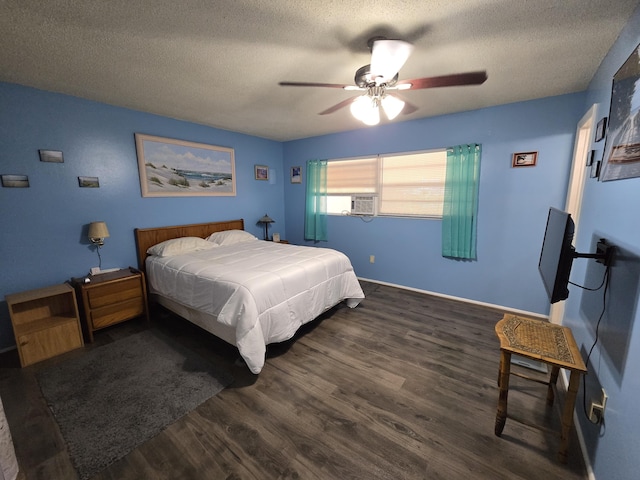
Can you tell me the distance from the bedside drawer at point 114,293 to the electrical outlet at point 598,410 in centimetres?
372

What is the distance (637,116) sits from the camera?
115 centimetres

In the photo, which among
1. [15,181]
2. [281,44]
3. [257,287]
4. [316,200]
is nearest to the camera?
[281,44]

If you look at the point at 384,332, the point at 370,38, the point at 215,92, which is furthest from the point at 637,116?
the point at 215,92

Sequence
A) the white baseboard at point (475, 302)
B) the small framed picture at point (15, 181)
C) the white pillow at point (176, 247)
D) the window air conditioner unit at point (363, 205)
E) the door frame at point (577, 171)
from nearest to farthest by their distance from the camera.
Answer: the small framed picture at point (15, 181)
the door frame at point (577, 171)
the white baseboard at point (475, 302)
the white pillow at point (176, 247)
the window air conditioner unit at point (363, 205)

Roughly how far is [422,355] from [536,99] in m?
2.90

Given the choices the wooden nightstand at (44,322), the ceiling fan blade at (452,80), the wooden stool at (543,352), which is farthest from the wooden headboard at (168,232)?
the wooden stool at (543,352)

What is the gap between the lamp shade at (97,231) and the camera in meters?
2.63

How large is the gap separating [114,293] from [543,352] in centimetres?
357

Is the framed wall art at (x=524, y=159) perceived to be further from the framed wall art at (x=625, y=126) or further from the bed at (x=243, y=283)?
the bed at (x=243, y=283)

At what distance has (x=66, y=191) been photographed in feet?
8.43

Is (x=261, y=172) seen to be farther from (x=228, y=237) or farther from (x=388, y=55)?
(x=388, y=55)

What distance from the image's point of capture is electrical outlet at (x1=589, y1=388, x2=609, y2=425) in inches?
48.1

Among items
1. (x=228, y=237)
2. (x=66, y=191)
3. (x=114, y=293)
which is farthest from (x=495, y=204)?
(x=66, y=191)

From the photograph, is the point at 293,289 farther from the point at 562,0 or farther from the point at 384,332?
the point at 562,0
